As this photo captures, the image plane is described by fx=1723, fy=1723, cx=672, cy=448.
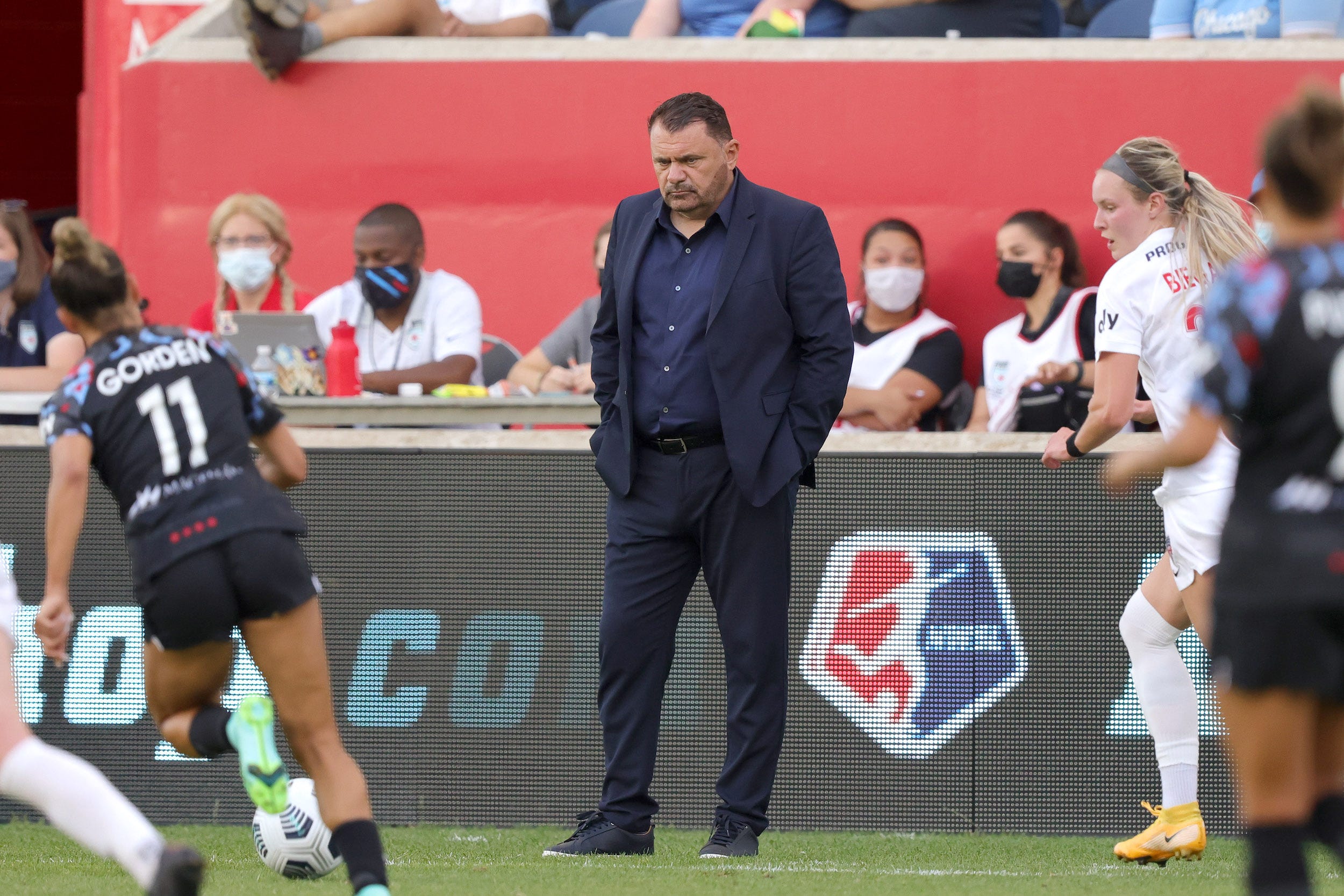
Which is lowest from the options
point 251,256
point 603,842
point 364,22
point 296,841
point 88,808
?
point 603,842

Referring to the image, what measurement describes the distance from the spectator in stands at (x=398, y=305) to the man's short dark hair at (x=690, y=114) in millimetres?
2517

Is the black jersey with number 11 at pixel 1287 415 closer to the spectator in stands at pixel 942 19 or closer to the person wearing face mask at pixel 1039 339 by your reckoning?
the person wearing face mask at pixel 1039 339

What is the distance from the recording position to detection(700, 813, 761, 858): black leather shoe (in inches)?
201

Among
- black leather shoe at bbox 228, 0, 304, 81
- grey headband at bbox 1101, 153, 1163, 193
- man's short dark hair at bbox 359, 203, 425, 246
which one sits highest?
black leather shoe at bbox 228, 0, 304, 81

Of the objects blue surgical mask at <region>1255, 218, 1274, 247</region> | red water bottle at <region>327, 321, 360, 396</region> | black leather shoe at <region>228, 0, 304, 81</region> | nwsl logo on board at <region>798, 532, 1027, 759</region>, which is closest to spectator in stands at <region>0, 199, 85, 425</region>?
red water bottle at <region>327, 321, 360, 396</region>

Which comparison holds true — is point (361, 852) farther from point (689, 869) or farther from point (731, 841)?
point (731, 841)

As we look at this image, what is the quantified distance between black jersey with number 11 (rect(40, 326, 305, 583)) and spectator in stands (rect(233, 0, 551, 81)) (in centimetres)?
460

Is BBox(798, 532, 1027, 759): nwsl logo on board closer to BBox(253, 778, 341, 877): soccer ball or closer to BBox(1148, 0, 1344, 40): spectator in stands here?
BBox(253, 778, 341, 877): soccer ball

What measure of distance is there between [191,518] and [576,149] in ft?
16.4

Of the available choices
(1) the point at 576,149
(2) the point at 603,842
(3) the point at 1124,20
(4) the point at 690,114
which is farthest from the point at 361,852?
(3) the point at 1124,20

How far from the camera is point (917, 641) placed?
19.9 feet

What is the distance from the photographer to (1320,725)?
2.96 metres

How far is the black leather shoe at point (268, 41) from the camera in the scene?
26.9 feet

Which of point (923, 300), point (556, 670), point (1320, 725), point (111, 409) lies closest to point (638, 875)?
point (556, 670)
